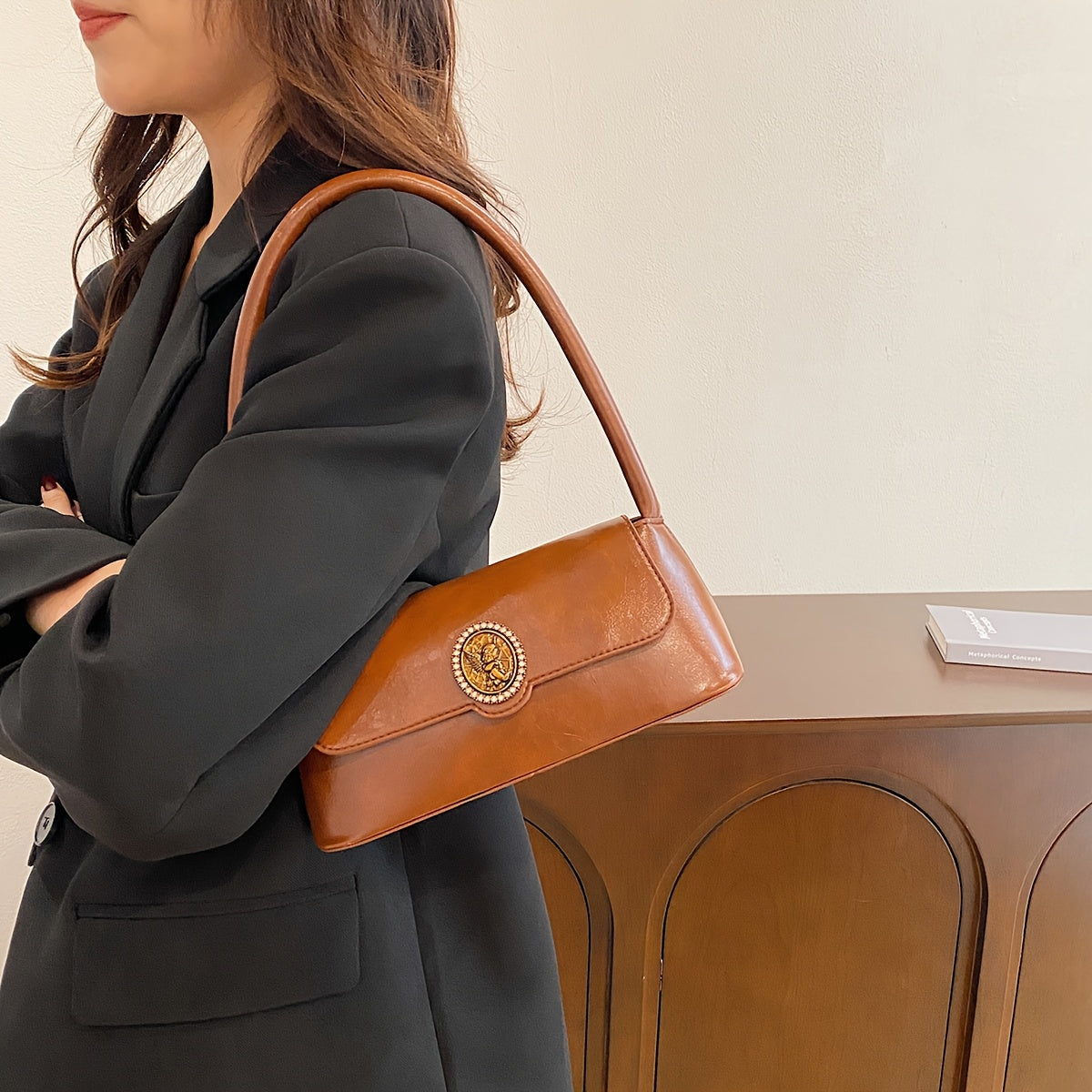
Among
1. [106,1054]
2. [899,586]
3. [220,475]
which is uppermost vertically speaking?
[220,475]

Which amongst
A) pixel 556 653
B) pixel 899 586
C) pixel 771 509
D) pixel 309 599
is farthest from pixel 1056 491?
pixel 309 599

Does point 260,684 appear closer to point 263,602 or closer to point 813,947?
point 263,602

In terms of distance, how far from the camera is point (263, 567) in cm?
51

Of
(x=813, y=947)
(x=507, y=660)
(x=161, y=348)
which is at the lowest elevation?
(x=813, y=947)

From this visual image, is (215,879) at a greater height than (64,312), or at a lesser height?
lesser

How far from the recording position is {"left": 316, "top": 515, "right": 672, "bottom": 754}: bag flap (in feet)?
1.93

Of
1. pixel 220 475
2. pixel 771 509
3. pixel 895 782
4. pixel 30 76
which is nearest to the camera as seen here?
pixel 220 475

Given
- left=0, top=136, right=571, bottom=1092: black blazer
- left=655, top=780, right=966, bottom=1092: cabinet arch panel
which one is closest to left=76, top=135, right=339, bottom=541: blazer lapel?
left=0, top=136, right=571, bottom=1092: black blazer

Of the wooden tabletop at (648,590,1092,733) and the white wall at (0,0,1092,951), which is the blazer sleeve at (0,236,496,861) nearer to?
the wooden tabletop at (648,590,1092,733)

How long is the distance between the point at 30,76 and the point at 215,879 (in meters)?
1.19

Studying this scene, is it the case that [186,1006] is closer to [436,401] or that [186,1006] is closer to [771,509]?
[436,401]

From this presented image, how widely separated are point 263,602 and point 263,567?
0.05 feet

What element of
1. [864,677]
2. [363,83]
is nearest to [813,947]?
[864,677]

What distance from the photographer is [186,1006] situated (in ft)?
1.96
